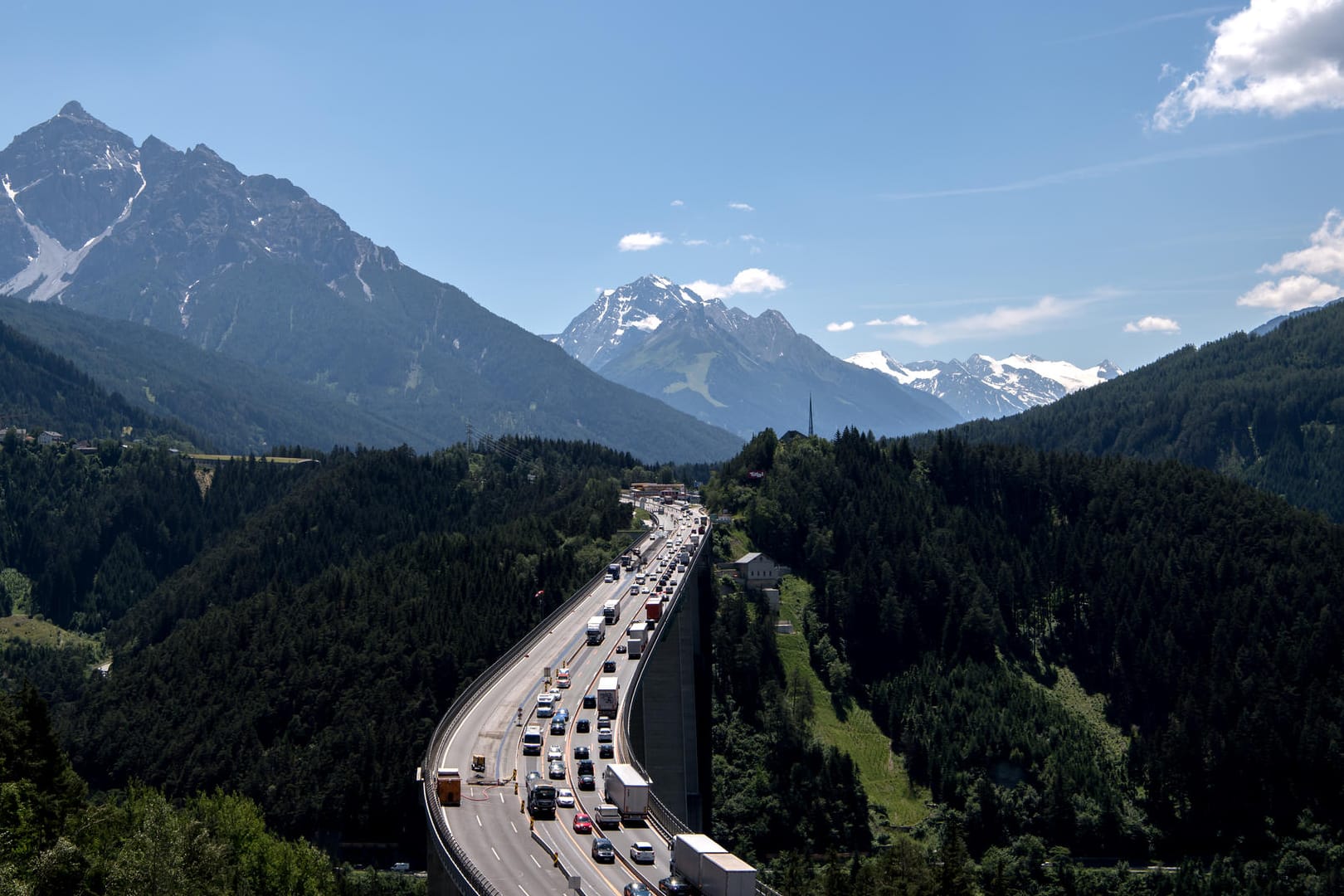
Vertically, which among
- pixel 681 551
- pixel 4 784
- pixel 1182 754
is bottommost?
pixel 1182 754

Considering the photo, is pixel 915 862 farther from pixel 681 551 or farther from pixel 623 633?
pixel 681 551

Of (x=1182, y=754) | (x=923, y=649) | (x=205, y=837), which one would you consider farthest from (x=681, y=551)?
(x=205, y=837)

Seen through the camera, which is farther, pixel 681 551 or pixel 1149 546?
pixel 1149 546

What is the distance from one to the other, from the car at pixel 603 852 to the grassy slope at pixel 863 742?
3084 inches

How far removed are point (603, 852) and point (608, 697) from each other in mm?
27518

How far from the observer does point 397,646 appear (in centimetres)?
13012

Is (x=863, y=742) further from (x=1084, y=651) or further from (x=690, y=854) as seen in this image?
(x=690, y=854)

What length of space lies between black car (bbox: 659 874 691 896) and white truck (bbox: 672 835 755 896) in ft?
0.70

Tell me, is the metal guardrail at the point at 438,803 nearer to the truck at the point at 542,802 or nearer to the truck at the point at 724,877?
the truck at the point at 542,802

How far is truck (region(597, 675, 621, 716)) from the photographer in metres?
80.7

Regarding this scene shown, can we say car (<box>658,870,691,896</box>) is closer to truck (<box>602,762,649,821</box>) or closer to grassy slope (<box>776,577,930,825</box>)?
truck (<box>602,762,649,821</box>)

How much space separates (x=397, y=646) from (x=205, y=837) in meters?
67.3

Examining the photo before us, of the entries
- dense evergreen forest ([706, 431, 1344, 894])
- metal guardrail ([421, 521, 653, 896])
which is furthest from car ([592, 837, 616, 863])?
dense evergreen forest ([706, 431, 1344, 894])

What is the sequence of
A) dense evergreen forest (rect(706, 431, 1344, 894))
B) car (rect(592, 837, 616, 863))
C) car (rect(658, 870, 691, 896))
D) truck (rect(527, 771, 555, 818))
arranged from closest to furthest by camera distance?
car (rect(658, 870, 691, 896))
car (rect(592, 837, 616, 863))
truck (rect(527, 771, 555, 818))
dense evergreen forest (rect(706, 431, 1344, 894))
